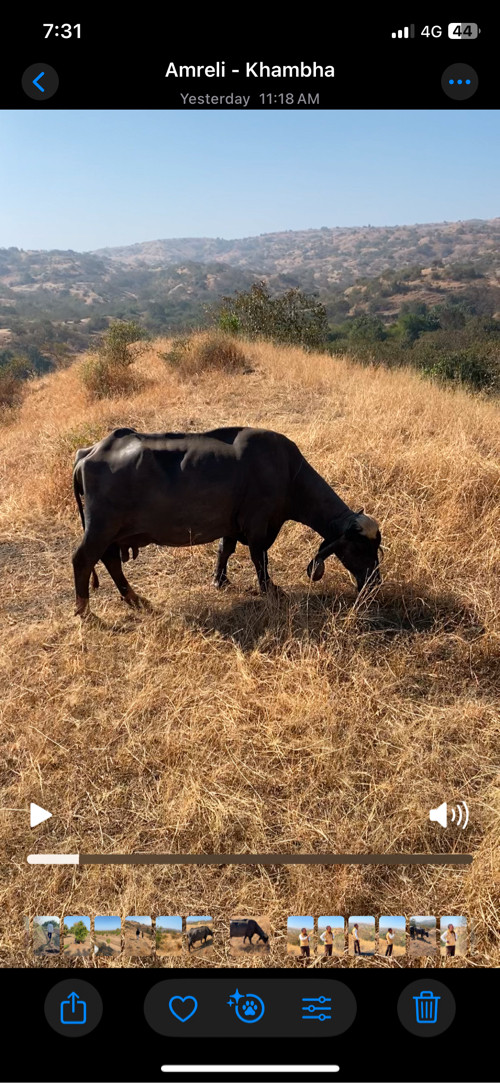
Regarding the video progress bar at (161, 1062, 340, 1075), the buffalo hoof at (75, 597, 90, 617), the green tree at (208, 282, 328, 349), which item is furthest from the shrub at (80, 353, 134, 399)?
the video progress bar at (161, 1062, 340, 1075)

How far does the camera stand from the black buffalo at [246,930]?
7.34 ft

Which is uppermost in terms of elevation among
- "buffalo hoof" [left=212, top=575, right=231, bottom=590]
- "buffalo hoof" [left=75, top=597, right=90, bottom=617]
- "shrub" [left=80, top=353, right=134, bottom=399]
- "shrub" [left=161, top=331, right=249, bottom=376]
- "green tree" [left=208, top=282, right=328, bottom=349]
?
"green tree" [left=208, top=282, right=328, bottom=349]

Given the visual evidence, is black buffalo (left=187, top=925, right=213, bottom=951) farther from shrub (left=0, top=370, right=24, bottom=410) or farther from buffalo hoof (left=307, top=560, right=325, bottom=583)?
shrub (left=0, top=370, right=24, bottom=410)

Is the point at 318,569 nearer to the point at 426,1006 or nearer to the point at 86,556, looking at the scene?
the point at 86,556

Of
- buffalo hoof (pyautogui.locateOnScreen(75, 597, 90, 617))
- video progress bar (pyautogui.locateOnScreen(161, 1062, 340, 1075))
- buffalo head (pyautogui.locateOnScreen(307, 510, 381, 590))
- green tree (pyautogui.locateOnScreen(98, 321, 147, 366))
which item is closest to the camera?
video progress bar (pyautogui.locateOnScreen(161, 1062, 340, 1075))

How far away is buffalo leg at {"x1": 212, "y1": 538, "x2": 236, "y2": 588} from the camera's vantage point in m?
5.85

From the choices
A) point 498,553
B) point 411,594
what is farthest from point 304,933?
point 498,553

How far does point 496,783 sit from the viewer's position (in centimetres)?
355

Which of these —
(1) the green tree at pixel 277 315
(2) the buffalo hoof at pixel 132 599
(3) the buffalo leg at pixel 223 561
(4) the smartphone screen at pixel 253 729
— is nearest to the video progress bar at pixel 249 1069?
(4) the smartphone screen at pixel 253 729
